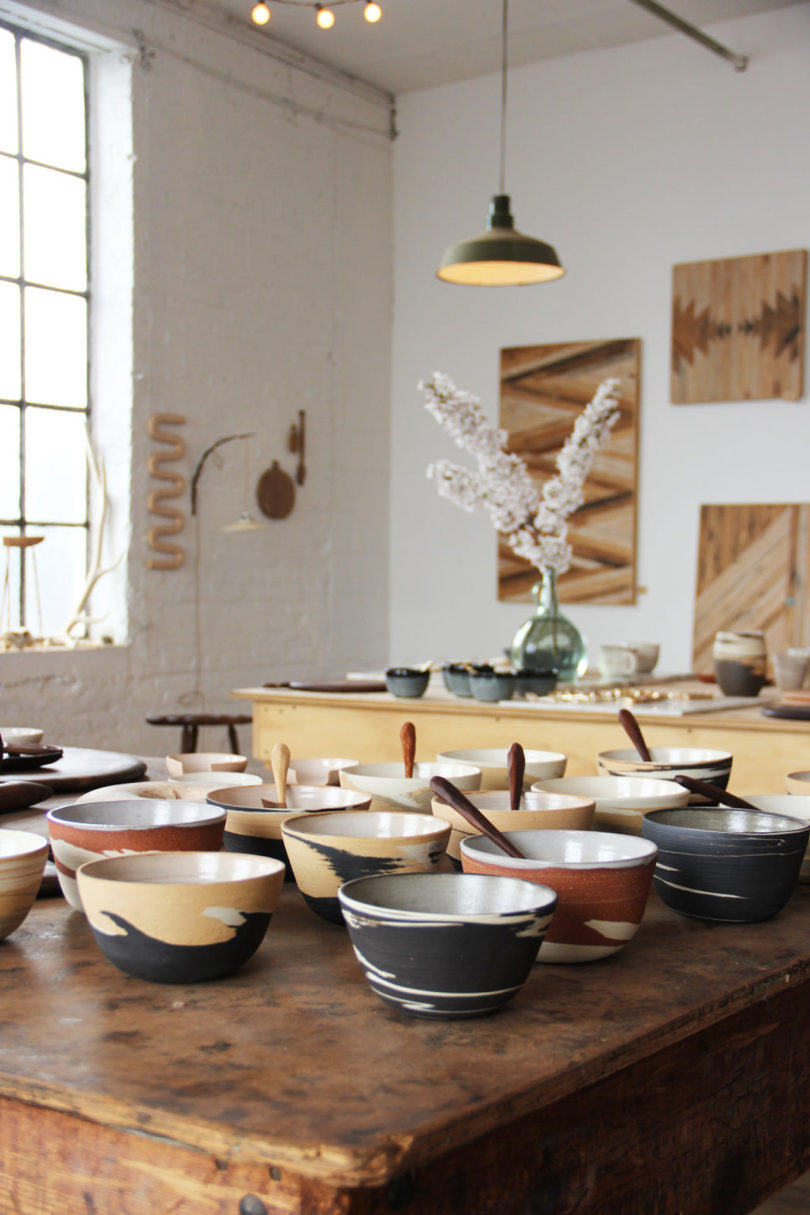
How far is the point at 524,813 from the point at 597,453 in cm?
505

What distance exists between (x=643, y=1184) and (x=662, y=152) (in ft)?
19.0

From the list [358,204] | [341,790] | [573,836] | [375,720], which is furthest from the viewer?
[358,204]

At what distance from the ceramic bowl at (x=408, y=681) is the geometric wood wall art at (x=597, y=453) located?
8.83 ft

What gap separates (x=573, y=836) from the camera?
47.3 inches

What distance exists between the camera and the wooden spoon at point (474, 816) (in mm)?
1180

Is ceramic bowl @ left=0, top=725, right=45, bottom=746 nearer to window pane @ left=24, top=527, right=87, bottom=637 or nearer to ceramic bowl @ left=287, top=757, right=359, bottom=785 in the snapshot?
ceramic bowl @ left=287, top=757, right=359, bottom=785

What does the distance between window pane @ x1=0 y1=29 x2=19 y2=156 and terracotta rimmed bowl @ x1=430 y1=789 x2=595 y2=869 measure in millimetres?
4516

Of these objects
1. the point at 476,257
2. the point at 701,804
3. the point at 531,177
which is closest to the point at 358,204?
the point at 531,177

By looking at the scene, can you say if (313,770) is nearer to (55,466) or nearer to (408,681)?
(408,681)

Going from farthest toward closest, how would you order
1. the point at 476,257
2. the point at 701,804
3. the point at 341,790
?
the point at 476,257, the point at 701,804, the point at 341,790

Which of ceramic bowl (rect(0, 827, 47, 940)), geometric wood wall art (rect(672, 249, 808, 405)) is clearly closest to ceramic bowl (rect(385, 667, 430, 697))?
ceramic bowl (rect(0, 827, 47, 940))

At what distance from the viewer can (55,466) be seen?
209 inches

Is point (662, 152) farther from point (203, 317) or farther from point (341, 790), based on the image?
point (341, 790)

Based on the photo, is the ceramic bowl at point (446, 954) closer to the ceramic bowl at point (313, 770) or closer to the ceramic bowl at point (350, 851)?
the ceramic bowl at point (350, 851)
